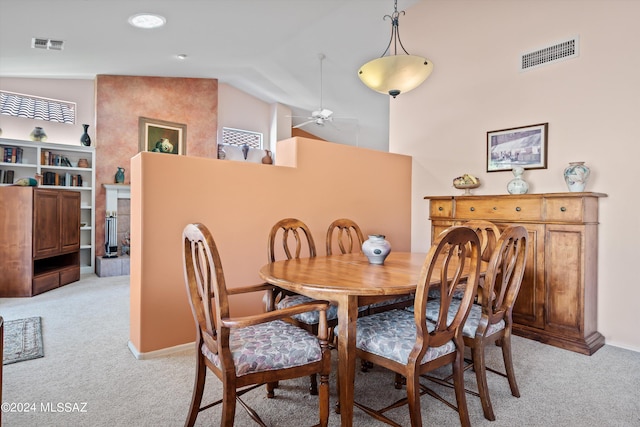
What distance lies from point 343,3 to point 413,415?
4419mm

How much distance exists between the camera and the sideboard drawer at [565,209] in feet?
9.11

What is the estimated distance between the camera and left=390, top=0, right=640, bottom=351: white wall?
286 centimetres

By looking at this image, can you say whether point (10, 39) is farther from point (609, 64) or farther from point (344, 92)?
point (609, 64)

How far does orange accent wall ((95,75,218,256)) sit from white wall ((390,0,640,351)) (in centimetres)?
421

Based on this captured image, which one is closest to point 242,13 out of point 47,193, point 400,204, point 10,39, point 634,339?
point 10,39

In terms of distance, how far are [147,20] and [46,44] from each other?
51.0 inches

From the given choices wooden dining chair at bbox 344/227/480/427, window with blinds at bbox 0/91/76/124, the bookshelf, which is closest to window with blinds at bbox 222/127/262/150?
the bookshelf

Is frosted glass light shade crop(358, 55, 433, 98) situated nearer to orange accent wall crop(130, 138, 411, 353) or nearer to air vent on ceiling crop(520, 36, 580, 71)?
orange accent wall crop(130, 138, 411, 353)

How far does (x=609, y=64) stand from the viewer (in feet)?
9.59

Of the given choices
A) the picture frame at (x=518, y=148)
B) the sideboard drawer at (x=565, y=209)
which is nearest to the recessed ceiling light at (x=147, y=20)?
the picture frame at (x=518, y=148)

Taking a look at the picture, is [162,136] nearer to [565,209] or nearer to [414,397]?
[565,209]

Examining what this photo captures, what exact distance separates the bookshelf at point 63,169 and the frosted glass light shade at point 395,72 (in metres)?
5.33

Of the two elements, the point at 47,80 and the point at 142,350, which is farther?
the point at 47,80

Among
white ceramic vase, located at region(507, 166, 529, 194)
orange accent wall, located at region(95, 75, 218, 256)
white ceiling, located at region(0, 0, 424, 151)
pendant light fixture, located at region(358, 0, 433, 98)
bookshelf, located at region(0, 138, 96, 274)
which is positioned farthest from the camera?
orange accent wall, located at region(95, 75, 218, 256)
